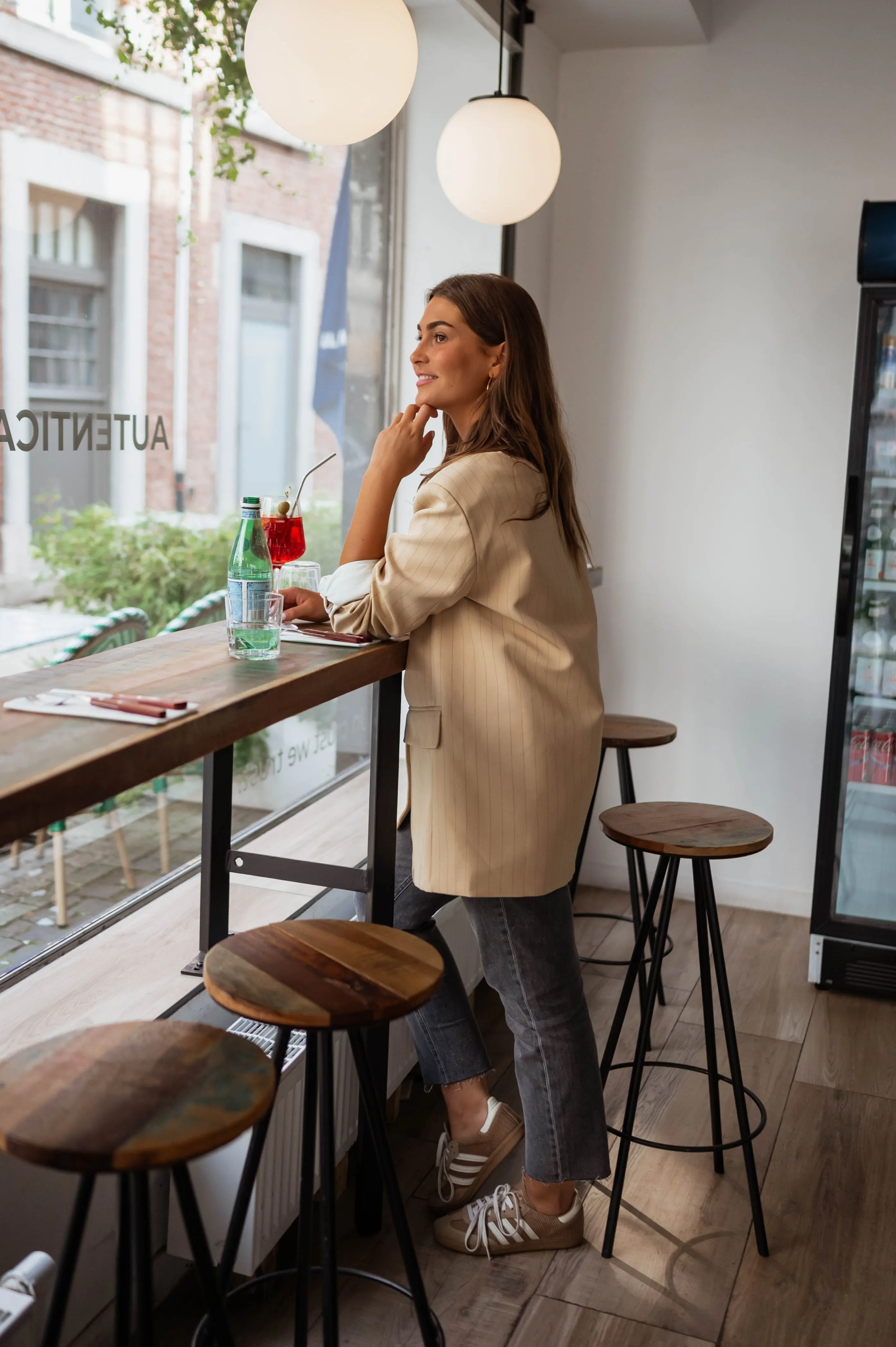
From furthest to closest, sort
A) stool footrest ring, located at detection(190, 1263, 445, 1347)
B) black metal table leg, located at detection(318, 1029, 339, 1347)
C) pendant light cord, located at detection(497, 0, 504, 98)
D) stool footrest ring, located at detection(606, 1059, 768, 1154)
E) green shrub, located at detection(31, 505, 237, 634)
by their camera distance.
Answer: pendant light cord, located at detection(497, 0, 504, 98) < green shrub, located at detection(31, 505, 237, 634) < stool footrest ring, located at detection(606, 1059, 768, 1154) < stool footrest ring, located at detection(190, 1263, 445, 1347) < black metal table leg, located at detection(318, 1029, 339, 1347)

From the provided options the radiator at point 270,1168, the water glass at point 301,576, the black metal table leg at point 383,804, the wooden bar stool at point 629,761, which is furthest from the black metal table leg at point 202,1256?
the wooden bar stool at point 629,761

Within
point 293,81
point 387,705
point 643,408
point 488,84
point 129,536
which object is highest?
point 488,84

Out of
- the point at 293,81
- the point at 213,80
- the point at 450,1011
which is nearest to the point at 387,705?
the point at 450,1011

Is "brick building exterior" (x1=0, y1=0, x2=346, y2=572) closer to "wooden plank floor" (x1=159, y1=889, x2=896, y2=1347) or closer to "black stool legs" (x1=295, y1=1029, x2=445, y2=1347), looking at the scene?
"black stool legs" (x1=295, y1=1029, x2=445, y2=1347)

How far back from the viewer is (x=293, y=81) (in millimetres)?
1706

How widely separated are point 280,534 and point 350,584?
8.6 inches

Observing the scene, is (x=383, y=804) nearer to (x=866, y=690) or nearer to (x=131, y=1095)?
(x=131, y=1095)

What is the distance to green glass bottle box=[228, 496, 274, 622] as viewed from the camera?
1776mm

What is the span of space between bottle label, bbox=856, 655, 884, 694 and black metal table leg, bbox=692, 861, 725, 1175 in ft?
4.61

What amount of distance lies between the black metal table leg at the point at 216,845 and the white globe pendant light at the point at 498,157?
1.50 meters

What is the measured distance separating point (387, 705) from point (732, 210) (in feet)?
8.10

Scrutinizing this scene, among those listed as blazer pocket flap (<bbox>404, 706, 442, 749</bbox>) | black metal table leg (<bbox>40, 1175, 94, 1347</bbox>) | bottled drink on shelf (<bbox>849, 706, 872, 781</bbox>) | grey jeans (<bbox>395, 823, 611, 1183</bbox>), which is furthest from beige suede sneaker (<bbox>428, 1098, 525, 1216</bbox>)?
bottled drink on shelf (<bbox>849, 706, 872, 781</bbox>)

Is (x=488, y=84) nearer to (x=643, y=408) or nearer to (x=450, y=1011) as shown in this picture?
(x=643, y=408)

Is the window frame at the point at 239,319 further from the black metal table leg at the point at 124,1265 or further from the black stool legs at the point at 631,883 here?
the black metal table leg at the point at 124,1265
